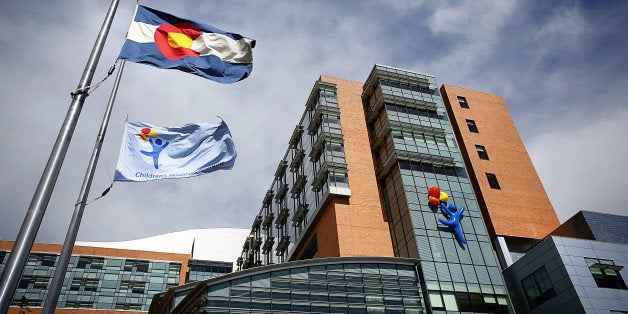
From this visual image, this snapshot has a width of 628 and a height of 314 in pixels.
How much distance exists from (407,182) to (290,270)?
615 inches

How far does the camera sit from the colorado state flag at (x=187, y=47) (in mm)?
15070

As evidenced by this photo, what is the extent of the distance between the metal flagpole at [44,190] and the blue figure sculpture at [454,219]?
36.3 meters

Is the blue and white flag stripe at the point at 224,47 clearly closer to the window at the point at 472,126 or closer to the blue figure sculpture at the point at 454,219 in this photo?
the blue figure sculpture at the point at 454,219

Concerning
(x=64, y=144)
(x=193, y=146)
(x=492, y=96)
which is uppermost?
(x=492, y=96)

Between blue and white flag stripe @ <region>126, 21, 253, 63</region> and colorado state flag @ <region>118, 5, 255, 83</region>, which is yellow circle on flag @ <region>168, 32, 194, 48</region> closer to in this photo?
colorado state flag @ <region>118, 5, 255, 83</region>

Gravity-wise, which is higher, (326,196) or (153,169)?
(326,196)

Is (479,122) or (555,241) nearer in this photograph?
(555,241)

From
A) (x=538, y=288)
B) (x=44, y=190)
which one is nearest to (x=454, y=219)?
(x=538, y=288)

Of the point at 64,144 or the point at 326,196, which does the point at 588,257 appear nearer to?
the point at 326,196

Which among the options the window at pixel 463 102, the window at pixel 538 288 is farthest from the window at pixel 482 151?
the window at pixel 538 288

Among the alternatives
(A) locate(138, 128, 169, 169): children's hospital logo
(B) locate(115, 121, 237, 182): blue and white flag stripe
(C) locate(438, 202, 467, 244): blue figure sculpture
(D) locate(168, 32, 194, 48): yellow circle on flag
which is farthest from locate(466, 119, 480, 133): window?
(A) locate(138, 128, 169, 169): children's hospital logo

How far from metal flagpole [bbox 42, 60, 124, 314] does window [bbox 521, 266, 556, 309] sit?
35.5m

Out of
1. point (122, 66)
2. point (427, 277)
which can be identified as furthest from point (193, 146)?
point (427, 277)

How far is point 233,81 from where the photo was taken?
1630 cm
